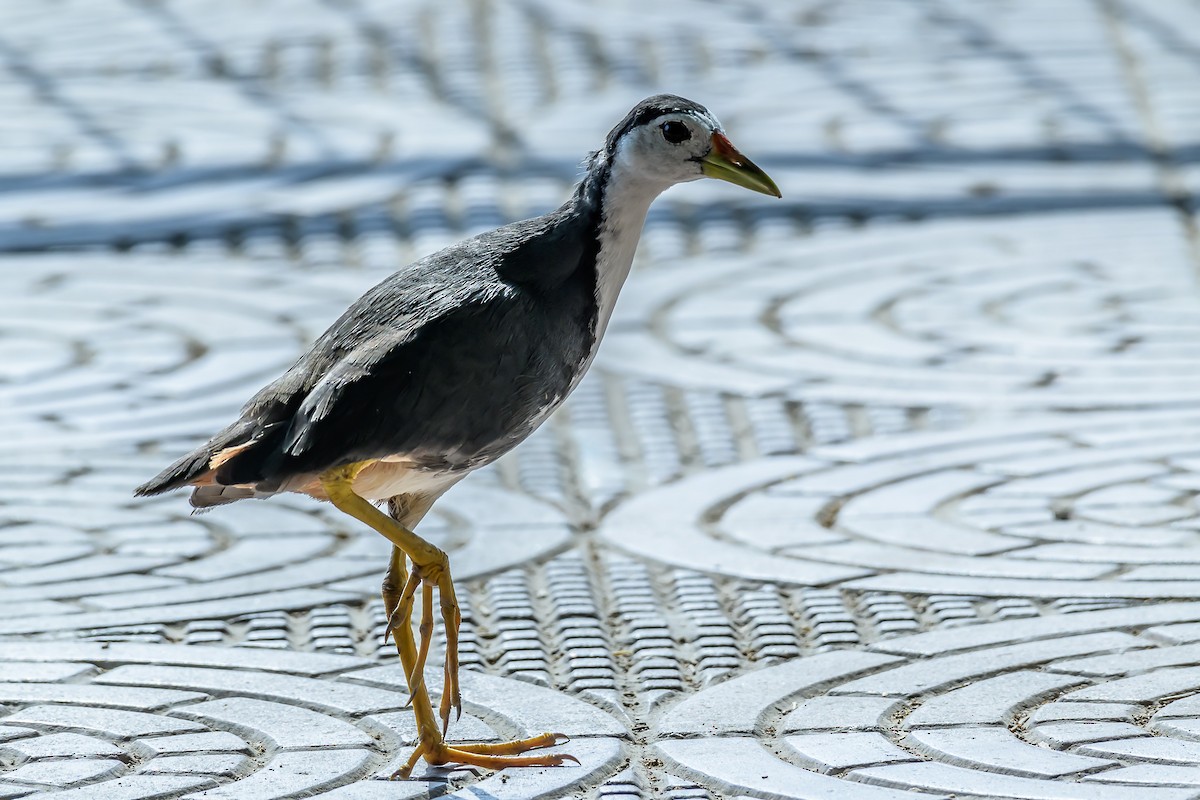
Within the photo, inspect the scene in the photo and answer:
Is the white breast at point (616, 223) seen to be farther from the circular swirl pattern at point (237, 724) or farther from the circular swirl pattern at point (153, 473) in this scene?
the circular swirl pattern at point (153, 473)

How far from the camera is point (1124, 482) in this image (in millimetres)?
5688

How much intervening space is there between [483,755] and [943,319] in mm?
3859

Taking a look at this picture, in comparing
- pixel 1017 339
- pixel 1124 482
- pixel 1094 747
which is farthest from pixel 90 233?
pixel 1094 747

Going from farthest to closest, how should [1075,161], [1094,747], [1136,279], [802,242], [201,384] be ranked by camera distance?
1. [1075,161]
2. [802,242]
3. [1136,279]
4. [201,384]
5. [1094,747]

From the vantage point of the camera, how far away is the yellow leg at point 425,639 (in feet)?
12.6

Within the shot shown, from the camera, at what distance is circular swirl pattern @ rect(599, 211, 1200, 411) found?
21.9 feet

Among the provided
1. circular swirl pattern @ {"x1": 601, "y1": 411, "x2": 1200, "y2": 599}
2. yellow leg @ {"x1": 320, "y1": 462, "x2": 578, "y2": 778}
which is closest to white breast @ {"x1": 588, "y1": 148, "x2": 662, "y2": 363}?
yellow leg @ {"x1": 320, "y1": 462, "x2": 578, "y2": 778}

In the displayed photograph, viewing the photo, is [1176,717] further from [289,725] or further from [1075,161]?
[1075,161]

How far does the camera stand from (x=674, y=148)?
4.12 m

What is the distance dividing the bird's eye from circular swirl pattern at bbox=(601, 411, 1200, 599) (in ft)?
4.76

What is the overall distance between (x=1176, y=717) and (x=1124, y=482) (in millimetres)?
1698

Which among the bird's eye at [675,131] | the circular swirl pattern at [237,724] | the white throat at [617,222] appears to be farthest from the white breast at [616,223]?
the circular swirl pattern at [237,724]

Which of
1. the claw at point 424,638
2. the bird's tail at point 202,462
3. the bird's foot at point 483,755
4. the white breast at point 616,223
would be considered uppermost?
the white breast at point 616,223

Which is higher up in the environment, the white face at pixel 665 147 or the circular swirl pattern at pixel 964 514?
the white face at pixel 665 147
